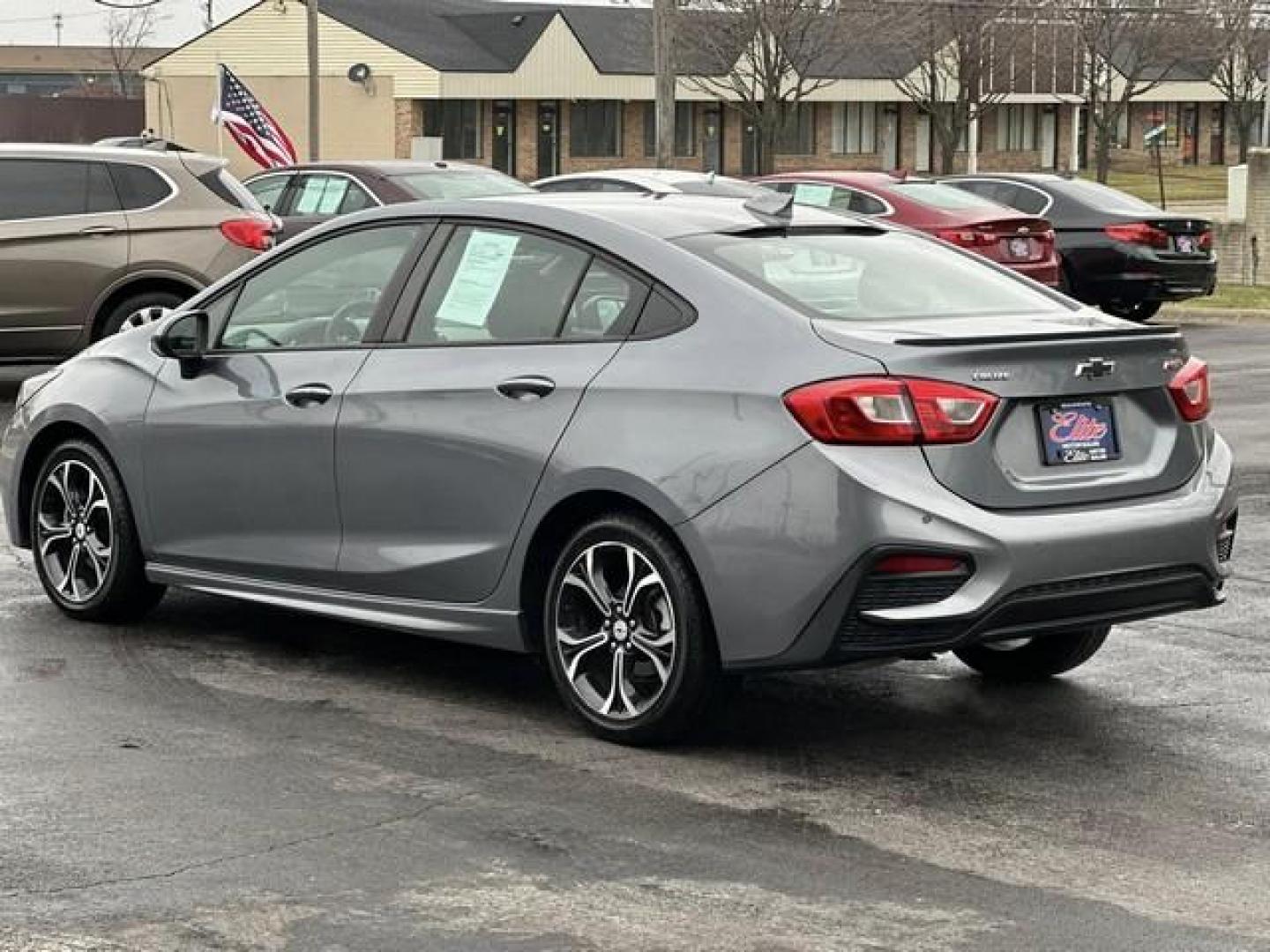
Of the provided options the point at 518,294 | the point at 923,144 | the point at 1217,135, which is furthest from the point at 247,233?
the point at 1217,135

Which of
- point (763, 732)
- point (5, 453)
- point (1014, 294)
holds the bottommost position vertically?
point (763, 732)

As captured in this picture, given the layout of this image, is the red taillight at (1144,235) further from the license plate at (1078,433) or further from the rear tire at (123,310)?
the license plate at (1078,433)

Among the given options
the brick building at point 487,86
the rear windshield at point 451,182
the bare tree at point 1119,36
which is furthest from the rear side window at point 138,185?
the bare tree at point 1119,36

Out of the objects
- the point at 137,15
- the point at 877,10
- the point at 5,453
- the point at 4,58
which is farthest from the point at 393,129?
the point at 4,58

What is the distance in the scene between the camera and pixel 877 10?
2798 inches

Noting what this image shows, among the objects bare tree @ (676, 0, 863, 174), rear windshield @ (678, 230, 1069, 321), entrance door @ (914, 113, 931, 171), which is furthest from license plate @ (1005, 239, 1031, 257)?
entrance door @ (914, 113, 931, 171)

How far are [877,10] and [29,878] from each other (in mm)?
67571

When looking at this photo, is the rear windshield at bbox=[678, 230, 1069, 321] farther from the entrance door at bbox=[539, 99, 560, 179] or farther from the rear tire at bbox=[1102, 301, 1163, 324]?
the entrance door at bbox=[539, 99, 560, 179]

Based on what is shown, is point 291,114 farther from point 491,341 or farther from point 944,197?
point 491,341

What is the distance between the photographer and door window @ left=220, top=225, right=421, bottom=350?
7.79m

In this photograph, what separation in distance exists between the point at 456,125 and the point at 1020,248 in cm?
5279

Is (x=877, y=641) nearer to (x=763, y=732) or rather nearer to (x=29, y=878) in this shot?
(x=763, y=732)

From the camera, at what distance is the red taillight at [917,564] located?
636cm

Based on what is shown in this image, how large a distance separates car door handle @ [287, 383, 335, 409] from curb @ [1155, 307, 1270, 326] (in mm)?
18422
